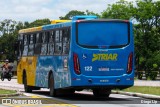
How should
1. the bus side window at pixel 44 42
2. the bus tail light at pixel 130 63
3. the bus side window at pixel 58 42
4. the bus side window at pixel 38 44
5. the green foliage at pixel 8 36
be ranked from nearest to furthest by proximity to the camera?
the bus tail light at pixel 130 63 → the bus side window at pixel 58 42 → the bus side window at pixel 44 42 → the bus side window at pixel 38 44 → the green foliage at pixel 8 36

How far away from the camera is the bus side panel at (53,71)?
74.2 feet

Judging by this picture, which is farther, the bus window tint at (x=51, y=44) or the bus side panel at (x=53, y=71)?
the bus window tint at (x=51, y=44)


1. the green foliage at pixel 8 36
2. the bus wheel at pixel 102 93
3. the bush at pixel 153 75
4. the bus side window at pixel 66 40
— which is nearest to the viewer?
the bus side window at pixel 66 40

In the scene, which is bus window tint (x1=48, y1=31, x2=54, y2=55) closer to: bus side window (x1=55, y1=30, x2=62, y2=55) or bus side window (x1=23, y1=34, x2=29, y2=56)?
bus side window (x1=55, y1=30, x2=62, y2=55)

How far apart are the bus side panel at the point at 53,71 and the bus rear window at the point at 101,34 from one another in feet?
3.91

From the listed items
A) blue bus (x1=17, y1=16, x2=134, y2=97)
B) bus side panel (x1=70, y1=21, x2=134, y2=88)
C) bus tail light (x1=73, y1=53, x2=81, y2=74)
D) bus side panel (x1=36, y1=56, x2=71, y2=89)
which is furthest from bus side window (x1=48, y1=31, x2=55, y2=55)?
bus tail light (x1=73, y1=53, x2=81, y2=74)

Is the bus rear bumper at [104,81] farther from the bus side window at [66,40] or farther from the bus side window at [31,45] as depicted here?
the bus side window at [31,45]

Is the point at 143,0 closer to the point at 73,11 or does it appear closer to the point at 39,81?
the point at 39,81

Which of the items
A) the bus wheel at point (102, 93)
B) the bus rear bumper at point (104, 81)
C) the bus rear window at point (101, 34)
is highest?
the bus rear window at point (101, 34)

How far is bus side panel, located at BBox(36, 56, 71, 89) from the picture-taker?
22.6 m

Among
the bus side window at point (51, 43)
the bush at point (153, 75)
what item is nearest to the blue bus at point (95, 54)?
the bus side window at point (51, 43)

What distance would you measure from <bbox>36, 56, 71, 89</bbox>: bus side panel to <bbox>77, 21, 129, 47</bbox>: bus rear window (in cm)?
119

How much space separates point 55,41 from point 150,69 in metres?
41.6

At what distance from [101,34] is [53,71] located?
329 cm
